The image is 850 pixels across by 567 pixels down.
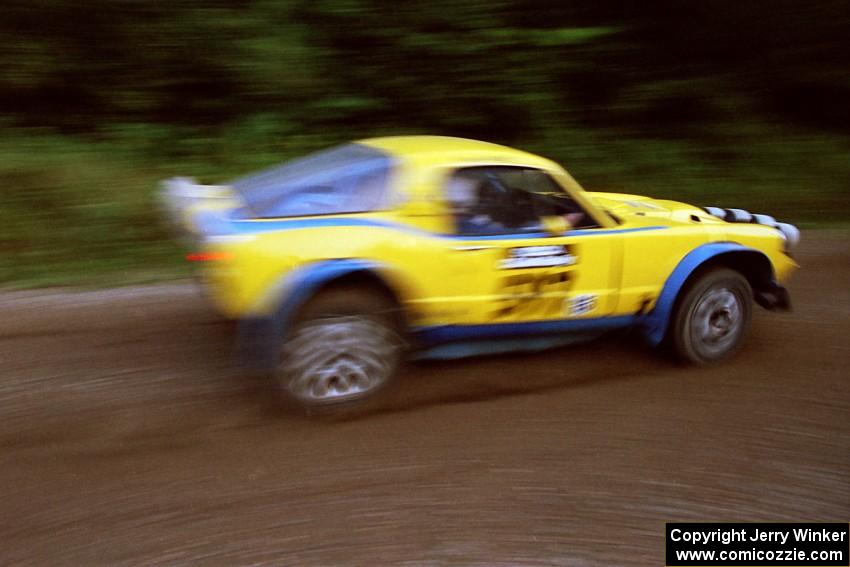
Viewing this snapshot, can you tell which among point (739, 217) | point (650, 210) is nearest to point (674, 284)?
point (650, 210)

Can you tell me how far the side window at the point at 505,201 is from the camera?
4.73 metres

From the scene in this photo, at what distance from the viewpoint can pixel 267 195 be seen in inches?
186

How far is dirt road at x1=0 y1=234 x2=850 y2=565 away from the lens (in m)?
3.58

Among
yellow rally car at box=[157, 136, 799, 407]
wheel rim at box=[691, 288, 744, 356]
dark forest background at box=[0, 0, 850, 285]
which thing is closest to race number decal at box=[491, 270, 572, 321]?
yellow rally car at box=[157, 136, 799, 407]

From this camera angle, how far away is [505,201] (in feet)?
15.9

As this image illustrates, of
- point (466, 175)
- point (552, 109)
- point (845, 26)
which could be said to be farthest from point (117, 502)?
point (845, 26)

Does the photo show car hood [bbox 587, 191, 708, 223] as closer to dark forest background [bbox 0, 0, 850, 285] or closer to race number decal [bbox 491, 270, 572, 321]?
race number decal [bbox 491, 270, 572, 321]

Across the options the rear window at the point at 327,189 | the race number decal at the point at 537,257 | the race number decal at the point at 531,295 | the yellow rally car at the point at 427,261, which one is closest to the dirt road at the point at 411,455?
the yellow rally car at the point at 427,261

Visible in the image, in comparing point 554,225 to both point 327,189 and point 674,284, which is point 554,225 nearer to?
point 674,284

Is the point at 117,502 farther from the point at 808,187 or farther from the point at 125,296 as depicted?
the point at 808,187

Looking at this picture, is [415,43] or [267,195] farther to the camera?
[415,43]

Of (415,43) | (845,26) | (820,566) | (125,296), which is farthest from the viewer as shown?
(845,26)

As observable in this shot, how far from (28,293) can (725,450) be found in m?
5.21

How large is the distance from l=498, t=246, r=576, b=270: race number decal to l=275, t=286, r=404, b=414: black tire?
27.9 inches
